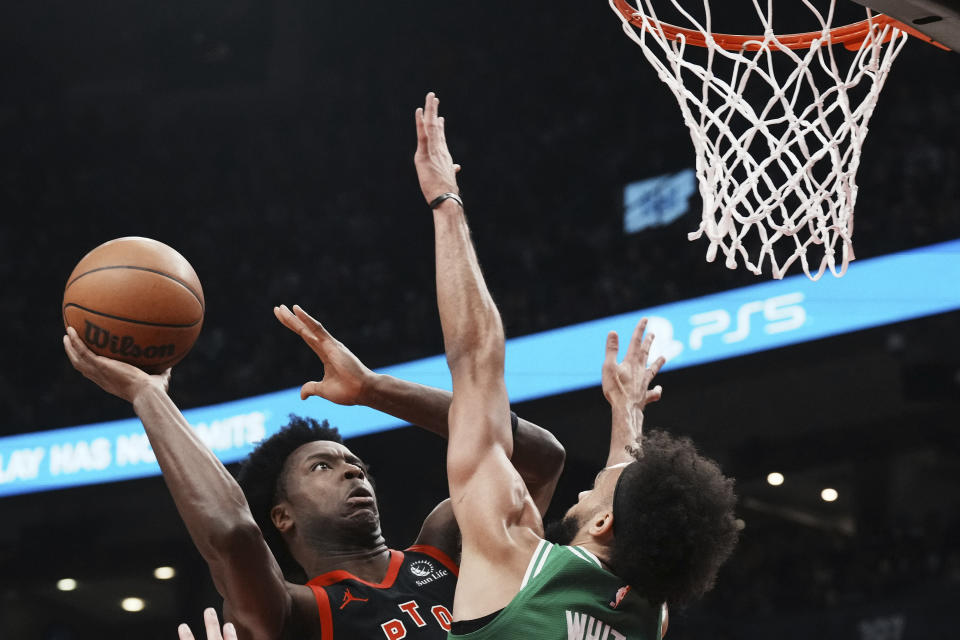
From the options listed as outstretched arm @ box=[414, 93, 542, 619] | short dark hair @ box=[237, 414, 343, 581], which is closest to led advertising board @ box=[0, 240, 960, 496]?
short dark hair @ box=[237, 414, 343, 581]

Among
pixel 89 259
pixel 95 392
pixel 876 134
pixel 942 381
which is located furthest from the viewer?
pixel 95 392

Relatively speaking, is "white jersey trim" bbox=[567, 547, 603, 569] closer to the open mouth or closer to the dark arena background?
the open mouth

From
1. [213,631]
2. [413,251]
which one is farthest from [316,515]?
[413,251]

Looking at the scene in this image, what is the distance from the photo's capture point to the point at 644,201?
35.5 feet

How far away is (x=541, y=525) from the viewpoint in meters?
2.10

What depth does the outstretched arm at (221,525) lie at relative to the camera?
2287 millimetres

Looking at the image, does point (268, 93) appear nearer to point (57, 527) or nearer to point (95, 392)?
point (95, 392)

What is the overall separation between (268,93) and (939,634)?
36.3 feet

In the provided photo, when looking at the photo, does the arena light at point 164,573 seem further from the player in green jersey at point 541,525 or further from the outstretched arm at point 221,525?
the player in green jersey at point 541,525

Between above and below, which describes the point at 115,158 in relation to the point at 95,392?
above

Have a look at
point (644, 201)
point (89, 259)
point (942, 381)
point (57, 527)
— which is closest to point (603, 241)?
point (644, 201)

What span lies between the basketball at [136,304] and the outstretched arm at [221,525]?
23 centimetres

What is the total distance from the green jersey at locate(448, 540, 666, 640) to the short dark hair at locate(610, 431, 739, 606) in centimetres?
5

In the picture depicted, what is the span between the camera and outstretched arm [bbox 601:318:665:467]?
288 centimetres
